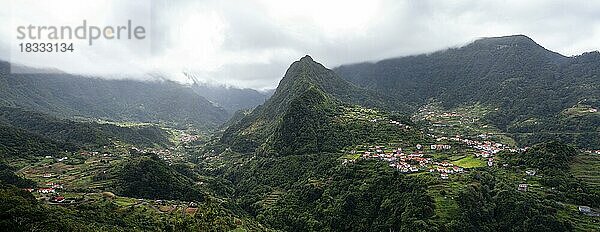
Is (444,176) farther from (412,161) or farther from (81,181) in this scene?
(81,181)

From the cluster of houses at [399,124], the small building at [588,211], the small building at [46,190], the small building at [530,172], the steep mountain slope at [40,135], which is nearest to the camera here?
the small building at [588,211]

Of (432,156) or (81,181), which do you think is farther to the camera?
(432,156)

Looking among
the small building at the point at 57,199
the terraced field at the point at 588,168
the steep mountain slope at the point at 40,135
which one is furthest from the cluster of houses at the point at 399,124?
the steep mountain slope at the point at 40,135

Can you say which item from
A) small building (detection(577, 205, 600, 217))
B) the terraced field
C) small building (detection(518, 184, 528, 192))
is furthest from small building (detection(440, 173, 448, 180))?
the terraced field

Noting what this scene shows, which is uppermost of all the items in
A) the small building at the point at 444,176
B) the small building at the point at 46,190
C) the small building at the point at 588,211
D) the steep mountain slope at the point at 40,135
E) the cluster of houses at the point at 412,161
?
the steep mountain slope at the point at 40,135

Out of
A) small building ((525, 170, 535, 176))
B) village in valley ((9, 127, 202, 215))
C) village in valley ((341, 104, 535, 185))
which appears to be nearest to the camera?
village in valley ((9, 127, 202, 215))

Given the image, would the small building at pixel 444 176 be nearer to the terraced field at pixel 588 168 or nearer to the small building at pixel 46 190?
the terraced field at pixel 588 168

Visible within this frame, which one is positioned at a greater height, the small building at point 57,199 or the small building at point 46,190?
the small building at point 46,190

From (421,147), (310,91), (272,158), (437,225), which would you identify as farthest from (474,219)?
(310,91)

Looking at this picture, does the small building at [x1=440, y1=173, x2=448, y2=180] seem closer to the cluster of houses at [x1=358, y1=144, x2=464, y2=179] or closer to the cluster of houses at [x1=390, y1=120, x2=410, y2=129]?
the cluster of houses at [x1=358, y1=144, x2=464, y2=179]

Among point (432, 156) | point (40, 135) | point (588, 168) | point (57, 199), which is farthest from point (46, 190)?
point (588, 168)

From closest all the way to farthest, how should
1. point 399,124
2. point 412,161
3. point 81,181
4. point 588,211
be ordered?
Result: point 588,211 < point 81,181 < point 412,161 < point 399,124
